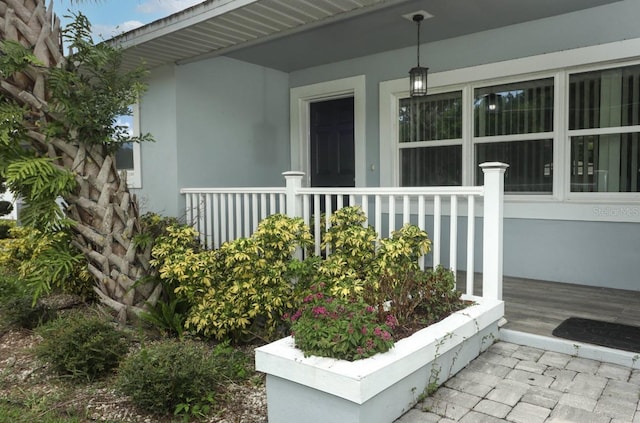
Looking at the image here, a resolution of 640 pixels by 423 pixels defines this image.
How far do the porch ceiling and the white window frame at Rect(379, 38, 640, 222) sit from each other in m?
0.42

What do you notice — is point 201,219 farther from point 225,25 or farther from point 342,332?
point 342,332

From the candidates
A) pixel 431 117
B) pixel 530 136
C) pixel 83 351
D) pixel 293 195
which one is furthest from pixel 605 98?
pixel 83 351

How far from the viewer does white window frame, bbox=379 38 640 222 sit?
13.7ft

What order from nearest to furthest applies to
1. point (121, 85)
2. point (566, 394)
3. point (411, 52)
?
point (566, 394) < point (121, 85) < point (411, 52)

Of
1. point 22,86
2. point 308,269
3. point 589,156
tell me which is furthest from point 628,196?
point 22,86

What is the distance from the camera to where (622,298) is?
12.9 ft

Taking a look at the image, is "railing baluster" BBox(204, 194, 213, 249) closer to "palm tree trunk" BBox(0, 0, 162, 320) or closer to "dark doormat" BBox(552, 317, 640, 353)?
"palm tree trunk" BBox(0, 0, 162, 320)

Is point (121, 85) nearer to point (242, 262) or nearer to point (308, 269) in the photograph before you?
point (242, 262)

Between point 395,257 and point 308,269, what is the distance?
25.3 inches

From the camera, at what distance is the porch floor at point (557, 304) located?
11.1 ft

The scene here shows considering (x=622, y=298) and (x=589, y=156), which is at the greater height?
(x=589, y=156)

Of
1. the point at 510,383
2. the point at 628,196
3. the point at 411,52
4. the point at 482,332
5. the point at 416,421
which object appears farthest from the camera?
the point at 411,52

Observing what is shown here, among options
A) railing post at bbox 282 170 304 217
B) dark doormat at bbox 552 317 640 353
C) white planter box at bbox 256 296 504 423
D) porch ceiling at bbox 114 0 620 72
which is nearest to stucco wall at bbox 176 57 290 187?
porch ceiling at bbox 114 0 620 72

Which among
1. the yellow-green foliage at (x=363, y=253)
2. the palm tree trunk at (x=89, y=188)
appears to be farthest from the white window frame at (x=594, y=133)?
the palm tree trunk at (x=89, y=188)
